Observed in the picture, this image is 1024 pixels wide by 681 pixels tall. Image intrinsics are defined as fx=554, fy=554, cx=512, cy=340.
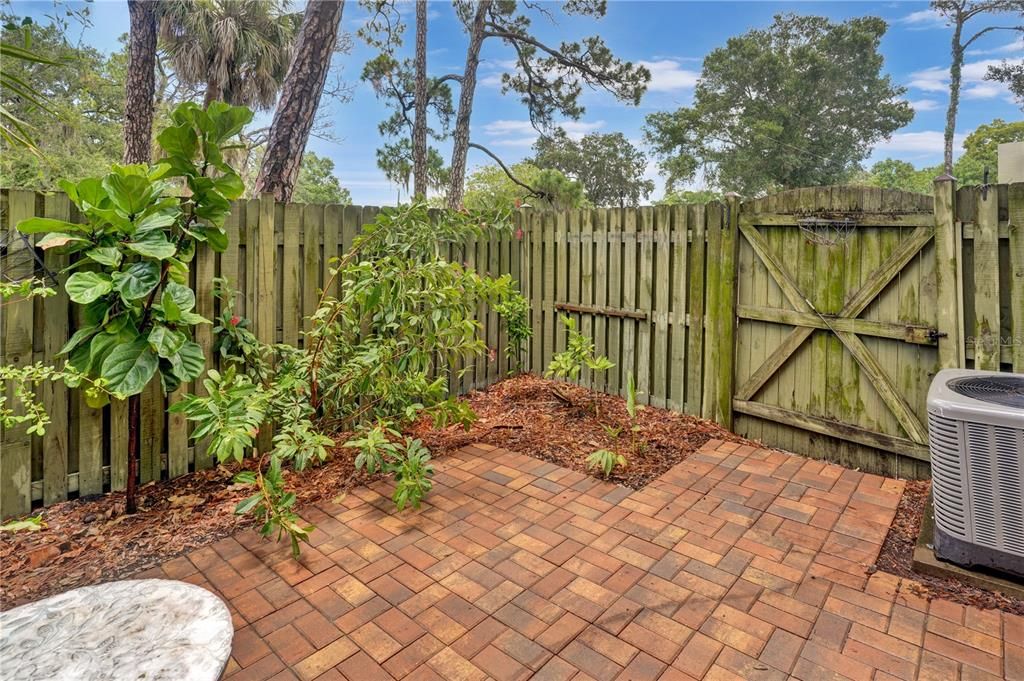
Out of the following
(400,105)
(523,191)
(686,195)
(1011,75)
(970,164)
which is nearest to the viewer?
(400,105)

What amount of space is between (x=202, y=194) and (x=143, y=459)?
1.44 metres

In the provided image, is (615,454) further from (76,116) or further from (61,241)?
(76,116)

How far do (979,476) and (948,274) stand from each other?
1288mm

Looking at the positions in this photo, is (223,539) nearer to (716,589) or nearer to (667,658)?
(667,658)

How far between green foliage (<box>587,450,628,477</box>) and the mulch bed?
0.19ft

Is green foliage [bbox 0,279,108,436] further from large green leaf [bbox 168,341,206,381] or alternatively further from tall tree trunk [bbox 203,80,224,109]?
tall tree trunk [bbox 203,80,224,109]

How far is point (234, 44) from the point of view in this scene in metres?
9.93

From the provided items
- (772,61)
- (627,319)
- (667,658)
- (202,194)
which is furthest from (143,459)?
(772,61)

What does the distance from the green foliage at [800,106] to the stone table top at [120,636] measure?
22.2 m

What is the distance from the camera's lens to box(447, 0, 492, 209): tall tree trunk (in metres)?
11.4

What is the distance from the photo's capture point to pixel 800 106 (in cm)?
2078

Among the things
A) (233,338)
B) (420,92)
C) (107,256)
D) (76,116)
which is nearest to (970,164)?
(420,92)

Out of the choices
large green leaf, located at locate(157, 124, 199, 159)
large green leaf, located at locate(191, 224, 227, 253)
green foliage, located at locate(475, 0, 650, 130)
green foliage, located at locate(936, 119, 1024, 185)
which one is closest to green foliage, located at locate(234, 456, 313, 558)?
large green leaf, located at locate(191, 224, 227, 253)

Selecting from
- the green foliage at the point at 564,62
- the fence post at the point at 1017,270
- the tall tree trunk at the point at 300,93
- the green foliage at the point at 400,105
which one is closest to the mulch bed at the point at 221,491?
the fence post at the point at 1017,270
